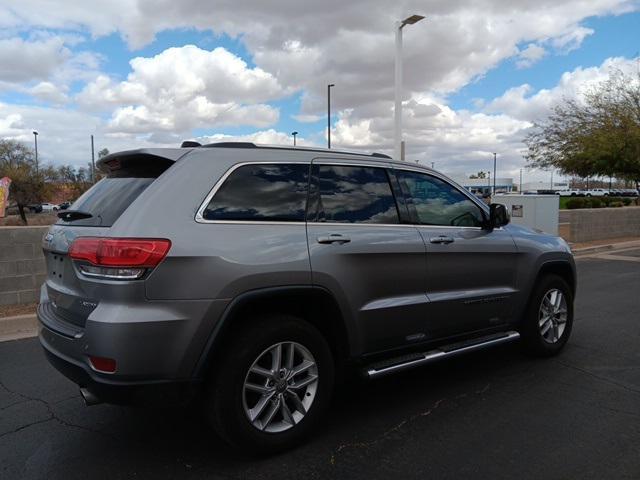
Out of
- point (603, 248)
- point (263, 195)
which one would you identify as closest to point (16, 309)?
point (263, 195)

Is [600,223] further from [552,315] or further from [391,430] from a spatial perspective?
[391,430]

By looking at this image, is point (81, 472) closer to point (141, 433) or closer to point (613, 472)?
point (141, 433)

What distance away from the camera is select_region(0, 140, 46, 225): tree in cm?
3988

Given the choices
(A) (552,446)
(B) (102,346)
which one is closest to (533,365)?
(A) (552,446)

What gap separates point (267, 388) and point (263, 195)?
1.19m

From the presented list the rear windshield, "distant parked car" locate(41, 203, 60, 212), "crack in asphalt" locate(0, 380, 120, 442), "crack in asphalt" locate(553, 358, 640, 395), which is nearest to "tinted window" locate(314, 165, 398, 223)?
the rear windshield

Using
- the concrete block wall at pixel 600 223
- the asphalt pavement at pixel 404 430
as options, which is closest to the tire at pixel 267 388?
the asphalt pavement at pixel 404 430

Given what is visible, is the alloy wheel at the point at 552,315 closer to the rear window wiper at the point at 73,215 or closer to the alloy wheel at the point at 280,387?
the alloy wheel at the point at 280,387

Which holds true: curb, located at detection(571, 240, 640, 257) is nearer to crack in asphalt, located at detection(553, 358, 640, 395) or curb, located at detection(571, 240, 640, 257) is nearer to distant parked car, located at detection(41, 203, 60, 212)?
crack in asphalt, located at detection(553, 358, 640, 395)

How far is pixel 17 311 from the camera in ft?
23.5

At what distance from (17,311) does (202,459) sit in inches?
199

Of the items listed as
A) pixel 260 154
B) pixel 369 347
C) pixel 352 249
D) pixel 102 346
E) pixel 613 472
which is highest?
pixel 260 154

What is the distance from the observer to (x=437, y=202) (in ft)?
14.5

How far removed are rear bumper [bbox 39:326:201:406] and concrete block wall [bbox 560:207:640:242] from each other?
1678 cm
